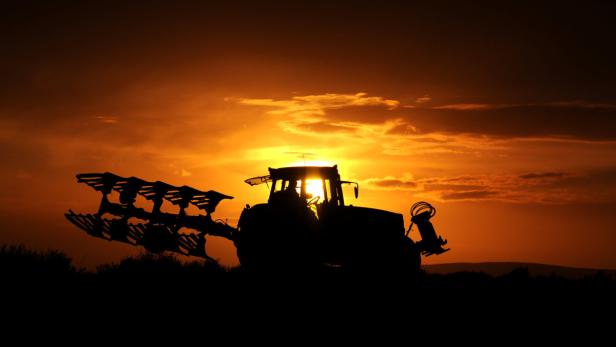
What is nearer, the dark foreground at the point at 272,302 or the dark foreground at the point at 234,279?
the dark foreground at the point at 272,302

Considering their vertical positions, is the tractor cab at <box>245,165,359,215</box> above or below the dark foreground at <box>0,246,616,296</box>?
above

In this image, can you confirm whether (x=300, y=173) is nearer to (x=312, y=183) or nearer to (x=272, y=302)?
(x=312, y=183)

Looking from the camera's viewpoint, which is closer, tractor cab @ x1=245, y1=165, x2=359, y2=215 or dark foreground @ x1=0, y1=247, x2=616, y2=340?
dark foreground @ x1=0, y1=247, x2=616, y2=340

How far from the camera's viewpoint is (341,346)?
33.0 feet

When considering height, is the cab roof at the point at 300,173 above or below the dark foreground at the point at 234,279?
above

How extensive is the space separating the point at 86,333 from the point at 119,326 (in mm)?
602

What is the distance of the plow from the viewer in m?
14.9

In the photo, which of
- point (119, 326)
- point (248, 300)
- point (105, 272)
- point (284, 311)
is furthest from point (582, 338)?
point (105, 272)

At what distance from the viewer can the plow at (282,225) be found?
14898 millimetres

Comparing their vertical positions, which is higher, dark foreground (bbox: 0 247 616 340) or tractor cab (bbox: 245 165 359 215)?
tractor cab (bbox: 245 165 359 215)

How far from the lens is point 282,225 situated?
584 inches

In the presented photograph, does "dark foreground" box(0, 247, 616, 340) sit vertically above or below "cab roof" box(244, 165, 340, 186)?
below

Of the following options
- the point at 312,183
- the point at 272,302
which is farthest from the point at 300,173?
the point at 272,302

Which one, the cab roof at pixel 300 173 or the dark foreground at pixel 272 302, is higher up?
the cab roof at pixel 300 173
